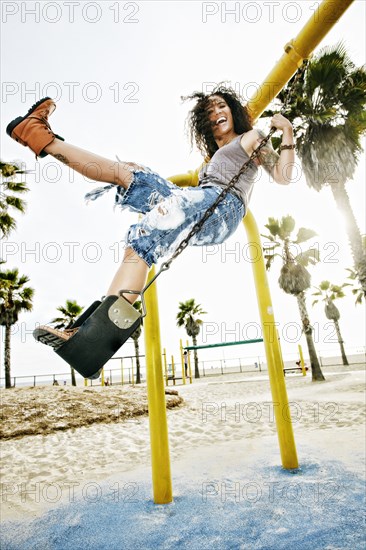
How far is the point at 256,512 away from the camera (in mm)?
2383

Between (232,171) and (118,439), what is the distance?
5.20 metres

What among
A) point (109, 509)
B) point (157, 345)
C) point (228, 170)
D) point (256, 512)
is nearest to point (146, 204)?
point (228, 170)

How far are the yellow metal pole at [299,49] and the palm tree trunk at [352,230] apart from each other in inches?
308

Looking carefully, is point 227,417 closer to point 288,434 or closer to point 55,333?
point 288,434

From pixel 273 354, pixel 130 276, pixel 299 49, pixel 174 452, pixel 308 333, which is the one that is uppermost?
pixel 299 49

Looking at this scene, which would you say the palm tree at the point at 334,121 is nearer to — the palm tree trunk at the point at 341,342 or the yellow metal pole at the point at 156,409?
the yellow metal pole at the point at 156,409

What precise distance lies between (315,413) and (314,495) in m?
4.74

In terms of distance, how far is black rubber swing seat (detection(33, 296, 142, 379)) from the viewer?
4.32 ft

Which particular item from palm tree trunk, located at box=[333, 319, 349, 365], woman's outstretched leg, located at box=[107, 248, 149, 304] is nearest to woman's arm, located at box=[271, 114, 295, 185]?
woman's outstretched leg, located at box=[107, 248, 149, 304]

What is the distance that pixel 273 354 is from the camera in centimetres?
322

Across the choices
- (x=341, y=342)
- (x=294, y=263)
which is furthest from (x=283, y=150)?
(x=341, y=342)

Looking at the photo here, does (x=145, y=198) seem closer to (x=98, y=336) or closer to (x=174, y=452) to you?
(x=98, y=336)

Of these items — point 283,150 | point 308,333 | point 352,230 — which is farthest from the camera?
point 308,333

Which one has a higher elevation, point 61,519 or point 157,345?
point 157,345
